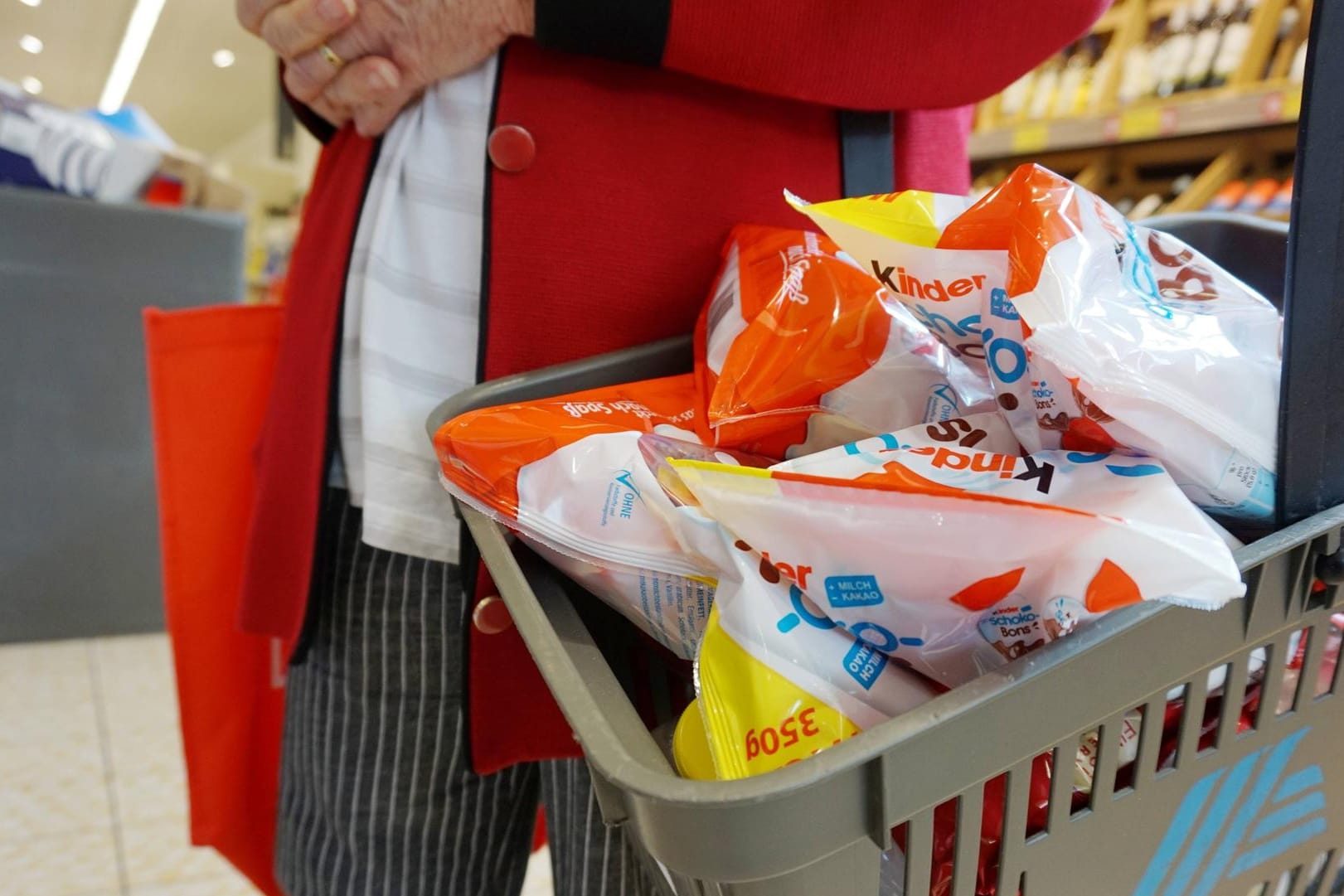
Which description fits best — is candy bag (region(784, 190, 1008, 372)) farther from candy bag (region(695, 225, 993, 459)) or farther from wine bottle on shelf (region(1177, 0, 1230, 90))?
wine bottle on shelf (region(1177, 0, 1230, 90))

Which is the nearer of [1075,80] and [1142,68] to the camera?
[1142,68]

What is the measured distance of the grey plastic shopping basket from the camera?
0.91 feet

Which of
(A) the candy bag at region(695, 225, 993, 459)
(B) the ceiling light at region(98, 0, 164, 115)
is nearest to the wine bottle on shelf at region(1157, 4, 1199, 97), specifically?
(A) the candy bag at region(695, 225, 993, 459)

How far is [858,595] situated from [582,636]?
0.12 meters

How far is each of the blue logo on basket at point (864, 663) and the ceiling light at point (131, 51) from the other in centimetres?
696

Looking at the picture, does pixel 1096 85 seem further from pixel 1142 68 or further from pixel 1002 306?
pixel 1002 306

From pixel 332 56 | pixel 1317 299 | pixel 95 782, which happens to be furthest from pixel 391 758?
pixel 95 782

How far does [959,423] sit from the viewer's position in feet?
1.47

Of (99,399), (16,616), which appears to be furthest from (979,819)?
(16,616)

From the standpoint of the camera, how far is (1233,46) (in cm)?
180

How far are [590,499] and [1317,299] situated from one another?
29 cm

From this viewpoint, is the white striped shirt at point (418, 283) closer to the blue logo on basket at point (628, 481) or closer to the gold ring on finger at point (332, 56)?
the gold ring on finger at point (332, 56)

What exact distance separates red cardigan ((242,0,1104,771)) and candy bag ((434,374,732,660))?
0.43 feet

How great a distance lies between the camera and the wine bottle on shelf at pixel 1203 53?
73.0 inches
